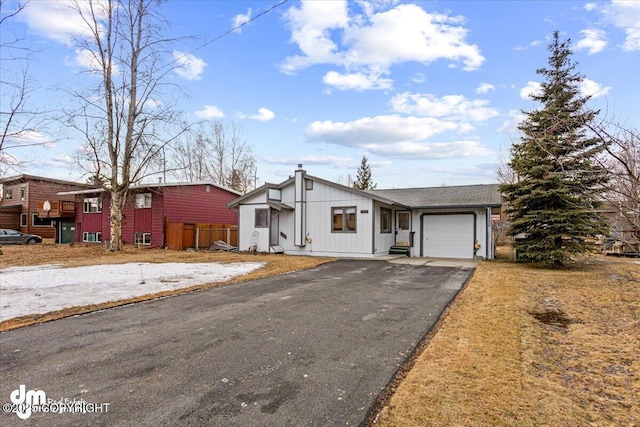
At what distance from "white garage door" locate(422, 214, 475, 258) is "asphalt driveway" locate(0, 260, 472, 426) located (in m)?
9.25

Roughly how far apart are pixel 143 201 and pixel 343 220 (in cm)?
1368

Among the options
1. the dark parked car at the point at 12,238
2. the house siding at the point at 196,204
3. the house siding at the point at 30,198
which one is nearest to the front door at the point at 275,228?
the house siding at the point at 196,204

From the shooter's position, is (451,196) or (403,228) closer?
(451,196)

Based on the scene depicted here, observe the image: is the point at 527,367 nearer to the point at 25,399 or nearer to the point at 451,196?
the point at 25,399

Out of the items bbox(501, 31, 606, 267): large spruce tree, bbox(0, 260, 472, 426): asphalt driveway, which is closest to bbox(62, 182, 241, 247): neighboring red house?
bbox(0, 260, 472, 426): asphalt driveway

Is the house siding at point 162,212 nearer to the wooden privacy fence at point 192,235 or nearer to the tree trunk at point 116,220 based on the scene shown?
the wooden privacy fence at point 192,235

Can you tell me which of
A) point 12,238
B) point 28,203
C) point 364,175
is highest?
point 364,175

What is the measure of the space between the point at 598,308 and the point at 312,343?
548 cm

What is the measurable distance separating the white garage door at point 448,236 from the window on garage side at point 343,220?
3.55 meters

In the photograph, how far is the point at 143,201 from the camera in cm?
2194

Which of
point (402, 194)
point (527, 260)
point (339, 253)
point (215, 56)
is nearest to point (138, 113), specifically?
point (215, 56)

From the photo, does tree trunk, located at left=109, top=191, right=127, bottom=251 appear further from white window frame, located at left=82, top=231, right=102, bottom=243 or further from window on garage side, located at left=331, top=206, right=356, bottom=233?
window on garage side, located at left=331, top=206, right=356, bottom=233

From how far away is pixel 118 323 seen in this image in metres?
5.29

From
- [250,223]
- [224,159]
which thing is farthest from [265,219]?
[224,159]
